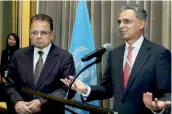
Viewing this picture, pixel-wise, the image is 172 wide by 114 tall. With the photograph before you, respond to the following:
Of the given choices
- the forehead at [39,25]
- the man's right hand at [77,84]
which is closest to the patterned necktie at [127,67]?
the man's right hand at [77,84]

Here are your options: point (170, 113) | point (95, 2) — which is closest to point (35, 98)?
point (170, 113)

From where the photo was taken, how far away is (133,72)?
2.22 m

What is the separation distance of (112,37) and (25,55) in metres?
1.36

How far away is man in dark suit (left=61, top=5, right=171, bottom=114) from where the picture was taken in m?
2.16

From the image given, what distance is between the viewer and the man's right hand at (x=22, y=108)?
240cm

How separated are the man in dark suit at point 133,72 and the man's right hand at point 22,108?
1.41 ft

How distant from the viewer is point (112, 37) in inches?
147

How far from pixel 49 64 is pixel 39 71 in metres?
0.10

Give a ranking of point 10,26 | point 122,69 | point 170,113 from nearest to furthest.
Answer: point 170,113, point 122,69, point 10,26

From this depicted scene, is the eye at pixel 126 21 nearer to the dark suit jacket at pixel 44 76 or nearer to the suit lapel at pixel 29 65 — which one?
the dark suit jacket at pixel 44 76

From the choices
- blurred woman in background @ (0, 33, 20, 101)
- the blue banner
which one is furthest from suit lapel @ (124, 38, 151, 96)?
blurred woman in background @ (0, 33, 20, 101)

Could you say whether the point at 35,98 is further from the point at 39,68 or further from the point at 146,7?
the point at 146,7

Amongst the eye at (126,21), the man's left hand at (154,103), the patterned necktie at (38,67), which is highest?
the eye at (126,21)

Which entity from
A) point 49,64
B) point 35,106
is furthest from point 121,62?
point 35,106
